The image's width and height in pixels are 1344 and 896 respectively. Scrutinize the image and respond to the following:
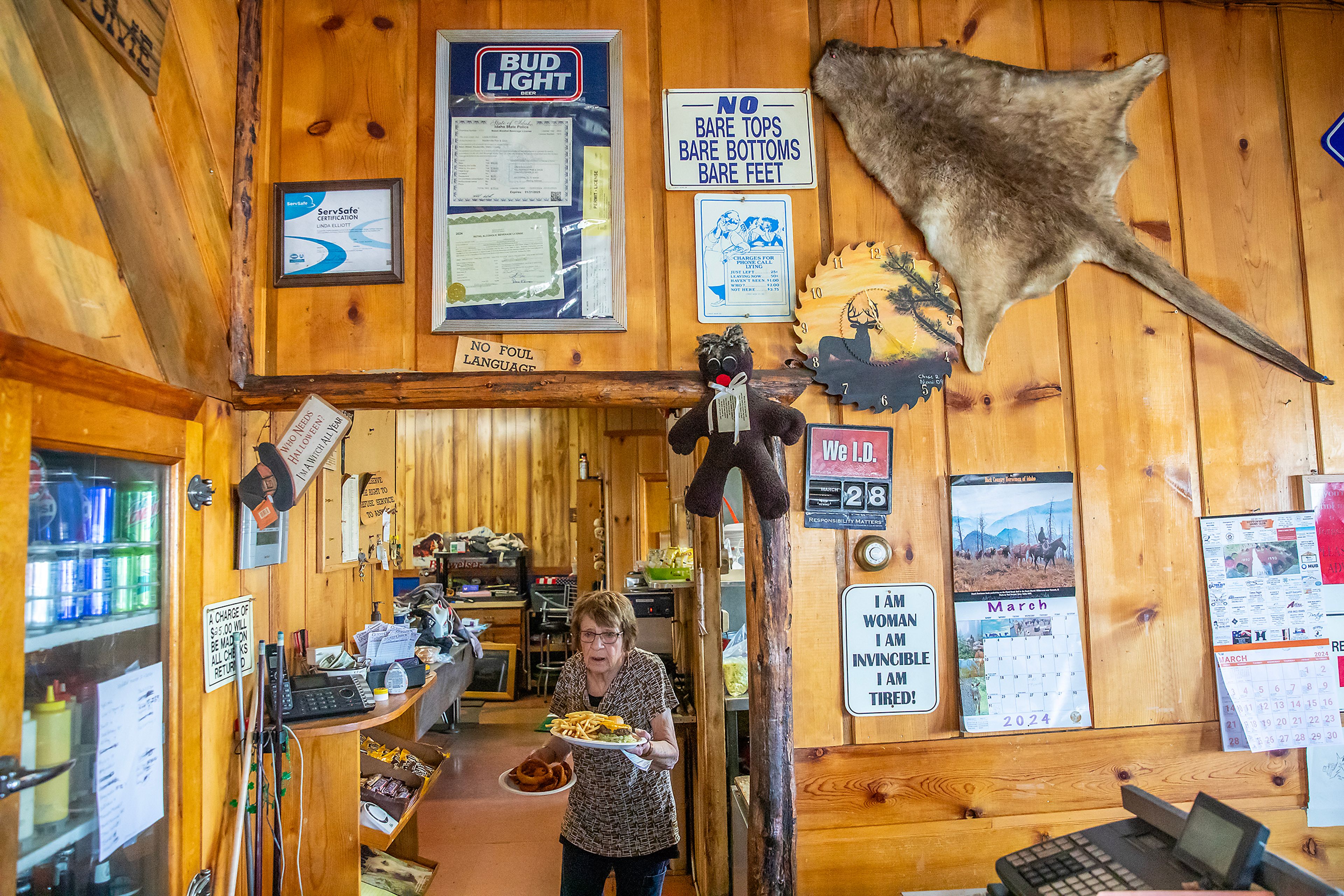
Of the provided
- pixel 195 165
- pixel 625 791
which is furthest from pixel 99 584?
pixel 625 791

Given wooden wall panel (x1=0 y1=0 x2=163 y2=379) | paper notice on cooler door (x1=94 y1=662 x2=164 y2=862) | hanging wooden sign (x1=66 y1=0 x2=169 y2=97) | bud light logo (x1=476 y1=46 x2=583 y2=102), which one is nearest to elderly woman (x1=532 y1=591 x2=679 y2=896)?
paper notice on cooler door (x1=94 y1=662 x2=164 y2=862)

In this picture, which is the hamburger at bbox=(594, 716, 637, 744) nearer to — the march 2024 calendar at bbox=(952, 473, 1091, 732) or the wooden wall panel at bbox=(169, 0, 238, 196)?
the march 2024 calendar at bbox=(952, 473, 1091, 732)

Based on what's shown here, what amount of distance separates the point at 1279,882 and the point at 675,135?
2.20 m

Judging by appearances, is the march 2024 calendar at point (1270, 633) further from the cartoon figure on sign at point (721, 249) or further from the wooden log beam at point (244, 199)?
the wooden log beam at point (244, 199)

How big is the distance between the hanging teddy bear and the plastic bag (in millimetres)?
1526

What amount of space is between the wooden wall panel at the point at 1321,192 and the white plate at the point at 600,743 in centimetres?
224

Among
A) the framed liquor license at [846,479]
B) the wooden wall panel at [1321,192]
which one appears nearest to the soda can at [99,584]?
the framed liquor license at [846,479]

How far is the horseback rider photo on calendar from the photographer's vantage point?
7.26 feet

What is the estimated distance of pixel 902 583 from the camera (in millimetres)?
2205

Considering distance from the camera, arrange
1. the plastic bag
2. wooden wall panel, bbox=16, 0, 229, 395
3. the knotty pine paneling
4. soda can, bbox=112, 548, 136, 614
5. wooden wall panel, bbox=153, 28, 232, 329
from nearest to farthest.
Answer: wooden wall panel, bbox=16, 0, 229, 395
soda can, bbox=112, 548, 136, 614
wooden wall panel, bbox=153, 28, 232, 329
the plastic bag
the knotty pine paneling

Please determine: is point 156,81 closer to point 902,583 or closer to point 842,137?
point 842,137

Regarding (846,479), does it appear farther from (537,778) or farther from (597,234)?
(537,778)

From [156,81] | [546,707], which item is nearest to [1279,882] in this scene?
[156,81]

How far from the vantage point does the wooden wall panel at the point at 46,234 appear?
134cm
